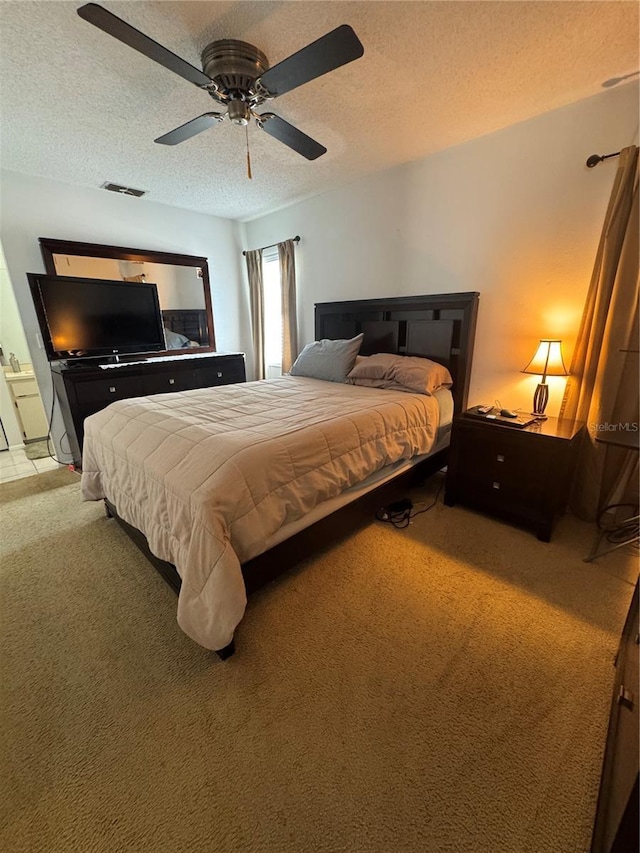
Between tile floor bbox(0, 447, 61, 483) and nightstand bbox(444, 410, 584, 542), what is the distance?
3.74m

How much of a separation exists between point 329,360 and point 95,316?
236 cm

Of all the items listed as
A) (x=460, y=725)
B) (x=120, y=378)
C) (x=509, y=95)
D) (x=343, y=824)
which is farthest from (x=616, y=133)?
(x=120, y=378)

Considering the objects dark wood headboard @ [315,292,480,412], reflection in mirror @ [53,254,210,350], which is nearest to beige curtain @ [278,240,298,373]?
dark wood headboard @ [315,292,480,412]

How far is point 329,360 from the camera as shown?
Answer: 3.13 meters

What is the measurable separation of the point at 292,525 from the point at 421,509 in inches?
46.9

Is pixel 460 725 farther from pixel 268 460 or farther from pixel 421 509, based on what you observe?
pixel 421 509

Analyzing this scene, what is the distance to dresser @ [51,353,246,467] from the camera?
9.77 ft

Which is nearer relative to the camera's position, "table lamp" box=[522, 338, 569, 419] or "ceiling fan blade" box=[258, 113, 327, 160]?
"ceiling fan blade" box=[258, 113, 327, 160]

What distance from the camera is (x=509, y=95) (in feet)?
6.46

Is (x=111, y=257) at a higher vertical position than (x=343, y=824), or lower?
higher

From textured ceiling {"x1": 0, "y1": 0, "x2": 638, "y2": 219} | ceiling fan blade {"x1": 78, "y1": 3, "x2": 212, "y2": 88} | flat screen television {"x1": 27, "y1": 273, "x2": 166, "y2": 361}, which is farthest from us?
flat screen television {"x1": 27, "y1": 273, "x2": 166, "y2": 361}

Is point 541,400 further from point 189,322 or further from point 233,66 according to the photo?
point 189,322

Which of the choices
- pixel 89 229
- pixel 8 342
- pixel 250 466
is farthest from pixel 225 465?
pixel 8 342

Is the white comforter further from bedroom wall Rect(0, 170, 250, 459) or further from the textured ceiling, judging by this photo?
bedroom wall Rect(0, 170, 250, 459)
